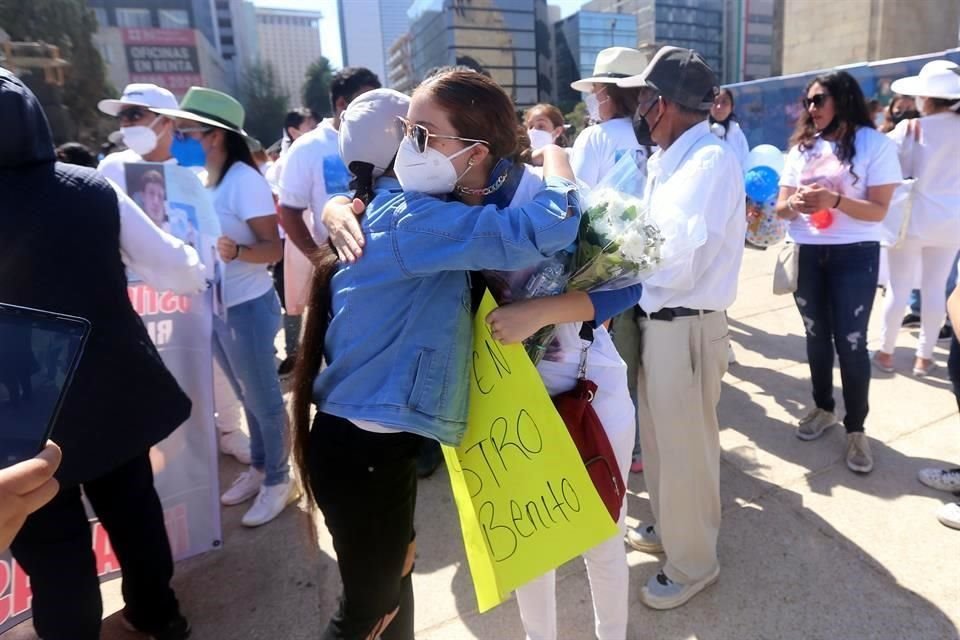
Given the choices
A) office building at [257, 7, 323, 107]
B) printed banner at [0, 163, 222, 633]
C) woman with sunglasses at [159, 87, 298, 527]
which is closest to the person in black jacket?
printed banner at [0, 163, 222, 633]

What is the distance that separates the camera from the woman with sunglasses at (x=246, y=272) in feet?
9.23

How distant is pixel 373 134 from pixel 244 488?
7.90 ft

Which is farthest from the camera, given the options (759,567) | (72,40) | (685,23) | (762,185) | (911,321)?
(685,23)

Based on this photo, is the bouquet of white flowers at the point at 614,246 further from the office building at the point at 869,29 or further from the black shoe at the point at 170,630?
the office building at the point at 869,29

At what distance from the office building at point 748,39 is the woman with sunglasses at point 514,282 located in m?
87.3

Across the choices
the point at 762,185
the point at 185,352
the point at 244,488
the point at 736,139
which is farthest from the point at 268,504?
the point at 736,139

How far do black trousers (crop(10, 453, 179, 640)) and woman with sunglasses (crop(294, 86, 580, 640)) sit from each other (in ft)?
2.64

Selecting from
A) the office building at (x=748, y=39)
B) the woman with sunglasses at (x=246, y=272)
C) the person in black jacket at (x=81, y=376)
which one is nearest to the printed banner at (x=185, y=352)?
the woman with sunglasses at (x=246, y=272)

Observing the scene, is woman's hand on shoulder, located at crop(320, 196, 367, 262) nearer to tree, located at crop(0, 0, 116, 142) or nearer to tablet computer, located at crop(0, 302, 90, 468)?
tablet computer, located at crop(0, 302, 90, 468)

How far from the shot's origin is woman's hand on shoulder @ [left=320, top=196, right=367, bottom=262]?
1.37 metres

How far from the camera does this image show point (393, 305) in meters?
1.38

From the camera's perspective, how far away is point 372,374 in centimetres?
140

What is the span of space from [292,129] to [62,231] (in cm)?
536

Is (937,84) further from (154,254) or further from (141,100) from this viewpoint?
(141,100)
